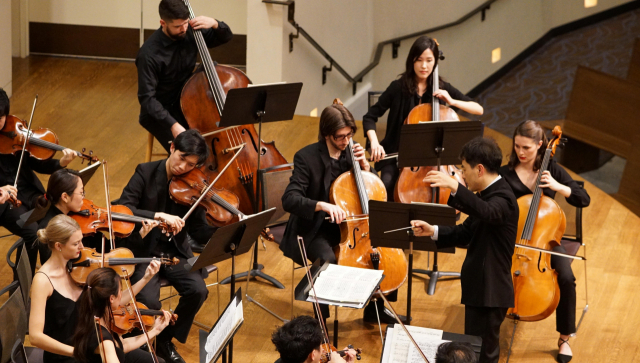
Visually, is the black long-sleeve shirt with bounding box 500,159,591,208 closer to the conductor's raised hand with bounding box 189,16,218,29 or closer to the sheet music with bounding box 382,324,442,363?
the sheet music with bounding box 382,324,442,363

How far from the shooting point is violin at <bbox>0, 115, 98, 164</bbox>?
11.6 ft

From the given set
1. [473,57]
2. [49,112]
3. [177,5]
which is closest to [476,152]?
[177,5]

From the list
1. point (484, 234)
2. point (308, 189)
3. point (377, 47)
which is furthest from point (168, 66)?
point (377, 47)

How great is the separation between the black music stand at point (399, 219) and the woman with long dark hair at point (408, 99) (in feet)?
3.27

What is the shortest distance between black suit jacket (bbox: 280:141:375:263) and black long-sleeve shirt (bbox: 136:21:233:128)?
877mm

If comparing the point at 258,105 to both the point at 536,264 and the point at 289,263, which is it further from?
the point at 536,264

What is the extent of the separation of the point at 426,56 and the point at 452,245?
1.31m

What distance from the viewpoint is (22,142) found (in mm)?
3564

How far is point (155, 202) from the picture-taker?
3395mm

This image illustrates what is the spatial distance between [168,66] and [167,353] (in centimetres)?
169

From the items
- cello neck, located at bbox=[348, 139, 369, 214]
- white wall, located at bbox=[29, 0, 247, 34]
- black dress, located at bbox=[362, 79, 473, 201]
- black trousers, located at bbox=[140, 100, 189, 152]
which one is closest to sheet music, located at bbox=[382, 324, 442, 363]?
cello neck, located at bbox=[348, 139, 369, 214]

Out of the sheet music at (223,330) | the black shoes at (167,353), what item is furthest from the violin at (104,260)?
the sheet music at (223,330)

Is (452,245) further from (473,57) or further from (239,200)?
(473,57)

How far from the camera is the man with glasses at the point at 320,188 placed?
3.40 metres
